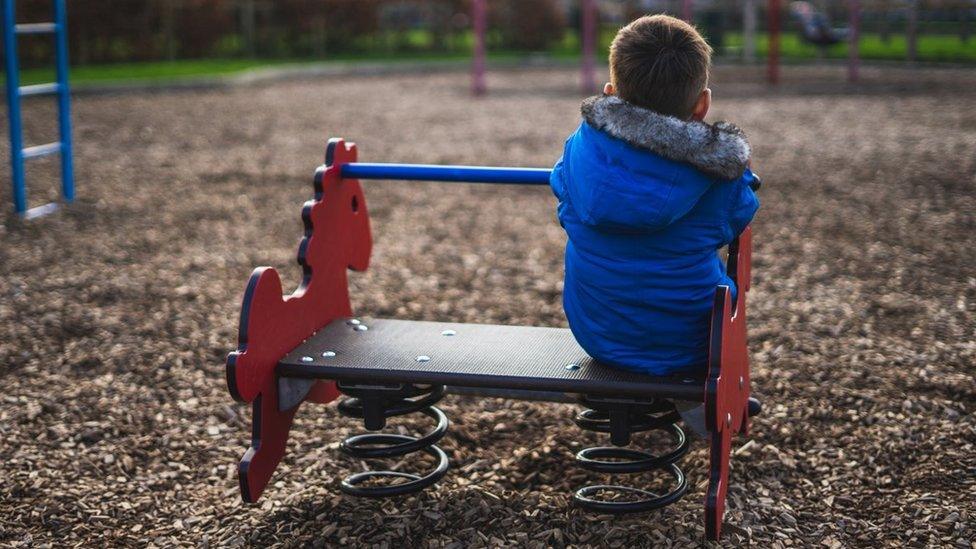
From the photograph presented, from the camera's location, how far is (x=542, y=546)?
288cm

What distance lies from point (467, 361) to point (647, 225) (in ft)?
2.08

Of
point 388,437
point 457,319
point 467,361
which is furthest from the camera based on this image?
point 457,319

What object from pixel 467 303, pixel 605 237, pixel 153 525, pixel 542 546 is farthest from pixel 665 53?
pixel 467 303

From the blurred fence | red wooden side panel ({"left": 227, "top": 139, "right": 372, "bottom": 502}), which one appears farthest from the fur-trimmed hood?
the blurred fence

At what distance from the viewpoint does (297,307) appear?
3.17 metres

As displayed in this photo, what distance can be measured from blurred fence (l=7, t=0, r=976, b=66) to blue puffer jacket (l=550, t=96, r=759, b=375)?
14.2m

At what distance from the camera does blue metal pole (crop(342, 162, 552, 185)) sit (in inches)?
131

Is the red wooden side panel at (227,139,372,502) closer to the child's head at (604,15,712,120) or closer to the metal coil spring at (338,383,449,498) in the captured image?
the metal coil spring at (338,383,449,498)

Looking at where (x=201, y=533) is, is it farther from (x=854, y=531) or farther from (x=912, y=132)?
(x=912, y=132)

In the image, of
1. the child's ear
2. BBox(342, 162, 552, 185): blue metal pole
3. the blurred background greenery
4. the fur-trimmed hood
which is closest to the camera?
A: the fur-trimmed hood

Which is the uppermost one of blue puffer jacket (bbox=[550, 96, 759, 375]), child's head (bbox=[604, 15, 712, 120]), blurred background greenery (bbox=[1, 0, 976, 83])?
blurred background greenery (bbox=[1, 0, 976, 83])

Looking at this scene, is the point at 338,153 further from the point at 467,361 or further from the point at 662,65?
the point at 662,65

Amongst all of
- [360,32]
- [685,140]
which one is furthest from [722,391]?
[360,32]

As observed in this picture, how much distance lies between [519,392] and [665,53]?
1.12m
